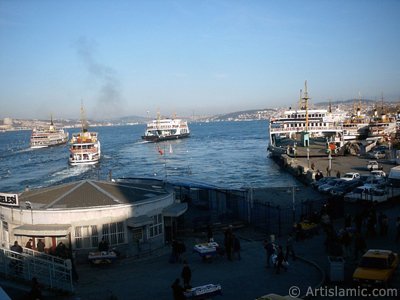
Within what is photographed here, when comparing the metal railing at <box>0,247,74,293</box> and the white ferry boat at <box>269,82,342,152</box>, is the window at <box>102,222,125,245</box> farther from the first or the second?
the white ferry boat at <box>269,82,342,152</box>

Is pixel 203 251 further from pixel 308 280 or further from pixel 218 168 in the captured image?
pixel 218 168

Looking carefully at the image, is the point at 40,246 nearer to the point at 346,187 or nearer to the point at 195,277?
the point at 195,277

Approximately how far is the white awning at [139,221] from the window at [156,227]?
0.41m

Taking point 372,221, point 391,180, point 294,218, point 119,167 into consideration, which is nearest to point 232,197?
point 294,218

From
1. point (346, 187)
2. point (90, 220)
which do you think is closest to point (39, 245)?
point (90, 220)

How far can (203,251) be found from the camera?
1406 cm

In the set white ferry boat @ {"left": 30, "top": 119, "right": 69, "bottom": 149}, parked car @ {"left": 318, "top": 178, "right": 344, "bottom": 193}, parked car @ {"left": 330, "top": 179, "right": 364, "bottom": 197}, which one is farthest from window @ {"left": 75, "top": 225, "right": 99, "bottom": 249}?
white ferry boat @ {"left": 30, "top": 119, "right": 69, "bottom": 149}

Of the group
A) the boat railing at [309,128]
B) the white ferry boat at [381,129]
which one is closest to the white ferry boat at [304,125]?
the boat railing at [309,128]

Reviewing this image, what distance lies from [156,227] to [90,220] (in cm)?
256

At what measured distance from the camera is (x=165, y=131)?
5487 inches

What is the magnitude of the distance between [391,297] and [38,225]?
11.4m

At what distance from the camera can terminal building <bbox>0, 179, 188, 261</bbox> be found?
1532 centimetres

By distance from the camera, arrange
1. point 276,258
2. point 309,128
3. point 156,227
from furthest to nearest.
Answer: point 309,128, point 156,227, point 276,258
